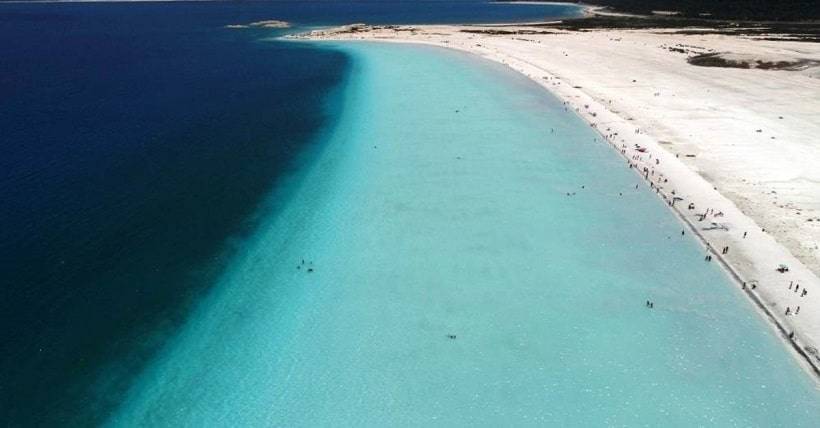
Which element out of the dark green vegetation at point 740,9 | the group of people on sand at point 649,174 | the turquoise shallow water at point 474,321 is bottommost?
the turquoise shallow water at point 474,321

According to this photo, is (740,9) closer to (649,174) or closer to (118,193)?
(649,174)

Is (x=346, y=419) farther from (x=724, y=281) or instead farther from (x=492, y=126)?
(x=492, y=126)

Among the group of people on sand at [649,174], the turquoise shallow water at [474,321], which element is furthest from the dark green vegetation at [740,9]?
the turquoise shallow water at [474,321]

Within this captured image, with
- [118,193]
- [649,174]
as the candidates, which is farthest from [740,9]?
[118,193]

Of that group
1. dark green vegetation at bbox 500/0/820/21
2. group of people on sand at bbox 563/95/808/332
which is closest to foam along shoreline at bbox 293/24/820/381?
group of people on sand at bbox 563/95/808/332

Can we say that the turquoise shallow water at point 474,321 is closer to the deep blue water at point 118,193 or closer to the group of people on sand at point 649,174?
the group of people on sand at point 649,174

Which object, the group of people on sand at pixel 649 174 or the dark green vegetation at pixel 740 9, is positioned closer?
the group of people on sand at pixel 649 174

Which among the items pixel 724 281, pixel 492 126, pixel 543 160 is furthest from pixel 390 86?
pixel 724 281
